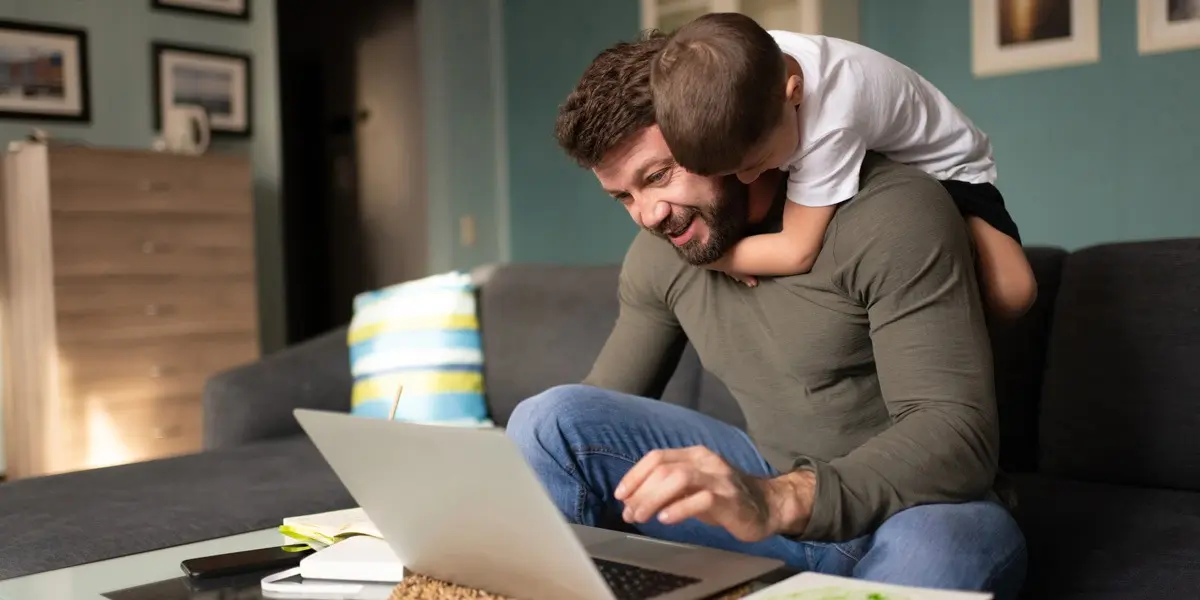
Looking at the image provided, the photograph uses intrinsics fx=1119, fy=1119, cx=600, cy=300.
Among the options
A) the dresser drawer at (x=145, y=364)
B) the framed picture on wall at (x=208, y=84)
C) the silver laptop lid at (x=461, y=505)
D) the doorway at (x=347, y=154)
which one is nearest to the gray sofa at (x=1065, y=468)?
the silver laptop lid at (x=461, y=505)

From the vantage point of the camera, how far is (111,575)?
1278mm

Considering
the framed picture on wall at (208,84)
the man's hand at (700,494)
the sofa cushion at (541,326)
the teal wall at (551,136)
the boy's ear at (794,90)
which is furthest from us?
the teal wall at (551,136)

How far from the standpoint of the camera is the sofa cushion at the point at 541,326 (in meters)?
2.48

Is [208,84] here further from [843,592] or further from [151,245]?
[843,592]

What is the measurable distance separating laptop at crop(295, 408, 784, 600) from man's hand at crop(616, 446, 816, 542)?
46 millimetres

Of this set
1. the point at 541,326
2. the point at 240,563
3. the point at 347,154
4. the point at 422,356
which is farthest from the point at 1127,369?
the point at 347,154

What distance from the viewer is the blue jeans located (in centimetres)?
108

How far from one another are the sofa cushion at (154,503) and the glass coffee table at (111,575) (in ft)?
0.96

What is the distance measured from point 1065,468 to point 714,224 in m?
0.91

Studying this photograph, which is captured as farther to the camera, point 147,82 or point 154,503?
point 147,82

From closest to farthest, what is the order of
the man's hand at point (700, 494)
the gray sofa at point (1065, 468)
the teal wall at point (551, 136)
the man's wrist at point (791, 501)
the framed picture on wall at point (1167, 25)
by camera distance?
the man's hand at point (700, 494) → the man's wrist at point (791, 501) → the gray sofa at point (1065, 468) → the framed picture on wall at point (1167, 25) → the teal wall at point (551, 136)

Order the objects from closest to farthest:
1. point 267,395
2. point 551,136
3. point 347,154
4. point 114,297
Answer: point 267,395 < point 114,297 < point 551,136 < point 347,154

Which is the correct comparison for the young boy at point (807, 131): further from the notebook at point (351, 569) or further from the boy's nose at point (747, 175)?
the notebook at point (351, 569)

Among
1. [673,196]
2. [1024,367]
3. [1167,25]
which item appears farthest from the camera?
[1167,25]
